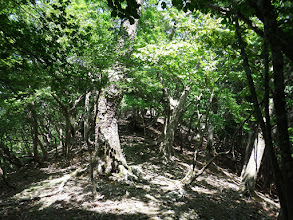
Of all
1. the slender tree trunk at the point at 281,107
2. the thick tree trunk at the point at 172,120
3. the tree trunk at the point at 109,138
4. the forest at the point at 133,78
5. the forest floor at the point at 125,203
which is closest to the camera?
the slender tree trunk at the point at 281,107

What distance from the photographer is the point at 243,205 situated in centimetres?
602

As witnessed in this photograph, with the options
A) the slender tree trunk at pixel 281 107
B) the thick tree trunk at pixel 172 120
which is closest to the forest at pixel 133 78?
the slender tree trunk at pixel 281 107

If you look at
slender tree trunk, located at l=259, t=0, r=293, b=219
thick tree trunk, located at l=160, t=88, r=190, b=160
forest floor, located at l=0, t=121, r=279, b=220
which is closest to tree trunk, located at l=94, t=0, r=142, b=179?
forest floor, located at l=0, t=121, r=279, b=220

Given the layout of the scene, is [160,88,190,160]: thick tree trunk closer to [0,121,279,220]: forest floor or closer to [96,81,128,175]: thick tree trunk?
[0,121,279,220]: forest floor

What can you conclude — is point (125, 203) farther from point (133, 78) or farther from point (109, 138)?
point (133, 78)

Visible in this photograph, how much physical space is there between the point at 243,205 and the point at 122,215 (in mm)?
4470

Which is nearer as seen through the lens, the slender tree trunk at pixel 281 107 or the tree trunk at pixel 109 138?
the slender tree trunk at pixel 281 107

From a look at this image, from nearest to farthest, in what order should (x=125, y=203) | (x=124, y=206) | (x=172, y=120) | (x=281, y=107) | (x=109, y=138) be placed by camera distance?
1. (x=281, y=107)
2. (x=124, y=206)
3. (x=125, y=203)
4. (x=109, y=138)
5. (x=172, y=120)

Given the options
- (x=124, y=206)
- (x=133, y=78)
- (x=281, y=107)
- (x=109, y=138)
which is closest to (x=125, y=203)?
(x=124, y=206)

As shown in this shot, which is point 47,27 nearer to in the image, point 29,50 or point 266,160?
point 29,50

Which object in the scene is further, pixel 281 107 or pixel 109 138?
pixel 109 138

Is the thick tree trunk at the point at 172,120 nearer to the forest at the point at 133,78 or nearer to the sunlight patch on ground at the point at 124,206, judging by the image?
the forest at the point at 133,78

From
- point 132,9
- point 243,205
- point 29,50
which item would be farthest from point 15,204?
point 243,205

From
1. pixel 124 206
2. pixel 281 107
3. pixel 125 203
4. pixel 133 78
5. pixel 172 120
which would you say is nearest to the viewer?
pixel 281 107
